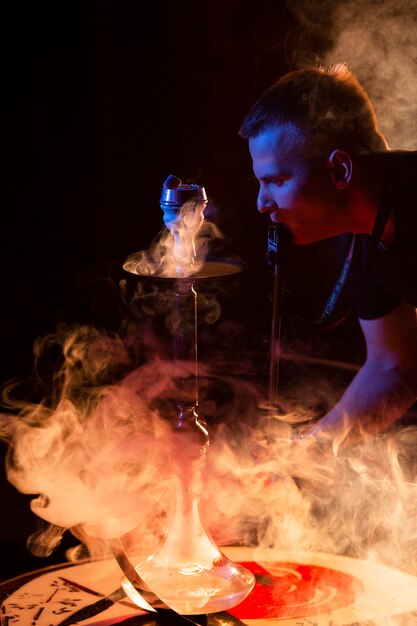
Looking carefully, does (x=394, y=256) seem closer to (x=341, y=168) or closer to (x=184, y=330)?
(x=341, y=168)

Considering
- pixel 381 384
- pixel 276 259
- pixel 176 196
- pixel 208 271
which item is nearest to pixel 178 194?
pixel 176 196

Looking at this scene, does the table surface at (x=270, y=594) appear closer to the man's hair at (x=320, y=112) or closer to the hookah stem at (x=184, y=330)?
the hookah stem at (x=184, y=330)

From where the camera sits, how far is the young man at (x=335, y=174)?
202 cm

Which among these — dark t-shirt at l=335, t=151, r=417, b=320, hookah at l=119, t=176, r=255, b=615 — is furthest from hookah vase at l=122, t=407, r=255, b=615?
dark t-shirt at l=335, t=151, r=417, b=320

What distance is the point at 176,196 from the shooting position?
134 cm

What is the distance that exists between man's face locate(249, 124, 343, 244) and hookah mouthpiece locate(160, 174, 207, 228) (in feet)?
2.32

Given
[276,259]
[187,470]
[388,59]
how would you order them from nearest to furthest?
[187,470] < [276,259] < [388,59]

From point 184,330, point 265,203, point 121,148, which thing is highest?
point 121,148

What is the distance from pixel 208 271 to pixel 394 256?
82 cm

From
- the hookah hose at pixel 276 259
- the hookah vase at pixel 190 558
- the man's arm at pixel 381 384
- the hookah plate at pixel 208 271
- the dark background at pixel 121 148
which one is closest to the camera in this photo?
the hookah plate at pixel 208 271

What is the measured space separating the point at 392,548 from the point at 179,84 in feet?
6.87

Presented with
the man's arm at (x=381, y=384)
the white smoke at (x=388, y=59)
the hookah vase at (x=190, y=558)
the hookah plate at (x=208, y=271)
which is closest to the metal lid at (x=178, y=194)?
the hookah plate at (x=208, y=271)

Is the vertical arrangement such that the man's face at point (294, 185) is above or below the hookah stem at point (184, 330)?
above

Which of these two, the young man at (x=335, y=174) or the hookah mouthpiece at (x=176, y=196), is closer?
the hookah mouthpiece at (x=176, y=196)
